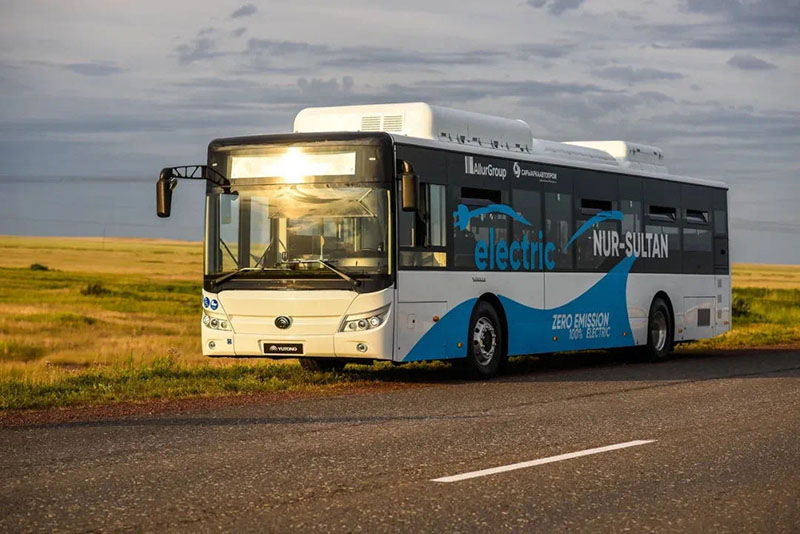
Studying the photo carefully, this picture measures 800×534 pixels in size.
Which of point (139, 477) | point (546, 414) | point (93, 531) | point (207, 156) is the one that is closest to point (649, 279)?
point (207, 156)

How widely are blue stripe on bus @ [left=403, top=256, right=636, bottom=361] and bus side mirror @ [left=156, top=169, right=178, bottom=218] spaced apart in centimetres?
340

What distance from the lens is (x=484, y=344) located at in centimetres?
1820

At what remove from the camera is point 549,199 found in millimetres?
19906

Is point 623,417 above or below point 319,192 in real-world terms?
below

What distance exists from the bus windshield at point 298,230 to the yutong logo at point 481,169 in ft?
6.59

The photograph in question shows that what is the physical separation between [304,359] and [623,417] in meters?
6.87

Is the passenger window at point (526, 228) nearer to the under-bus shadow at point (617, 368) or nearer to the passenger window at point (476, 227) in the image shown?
the passenger window at point (476, 227)

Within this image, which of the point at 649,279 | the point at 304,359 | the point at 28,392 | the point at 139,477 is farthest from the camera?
the point at 649,279

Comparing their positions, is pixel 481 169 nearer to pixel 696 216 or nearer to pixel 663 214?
pixel 663 214

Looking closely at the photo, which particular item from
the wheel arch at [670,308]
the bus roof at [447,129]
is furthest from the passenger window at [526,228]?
the wheel arch at [670,308]

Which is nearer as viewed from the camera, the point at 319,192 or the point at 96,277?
the point at 319,192

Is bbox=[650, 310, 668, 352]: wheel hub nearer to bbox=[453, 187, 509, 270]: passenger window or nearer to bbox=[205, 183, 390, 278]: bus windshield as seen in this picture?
bbox=[453, 187, 509, 270]: passenger window

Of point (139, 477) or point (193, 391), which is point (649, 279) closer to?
point (193, 391)

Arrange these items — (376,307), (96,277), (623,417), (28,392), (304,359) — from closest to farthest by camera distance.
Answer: (623,417) < (28,392) < (376,307) < (304,359) < (96,277)
